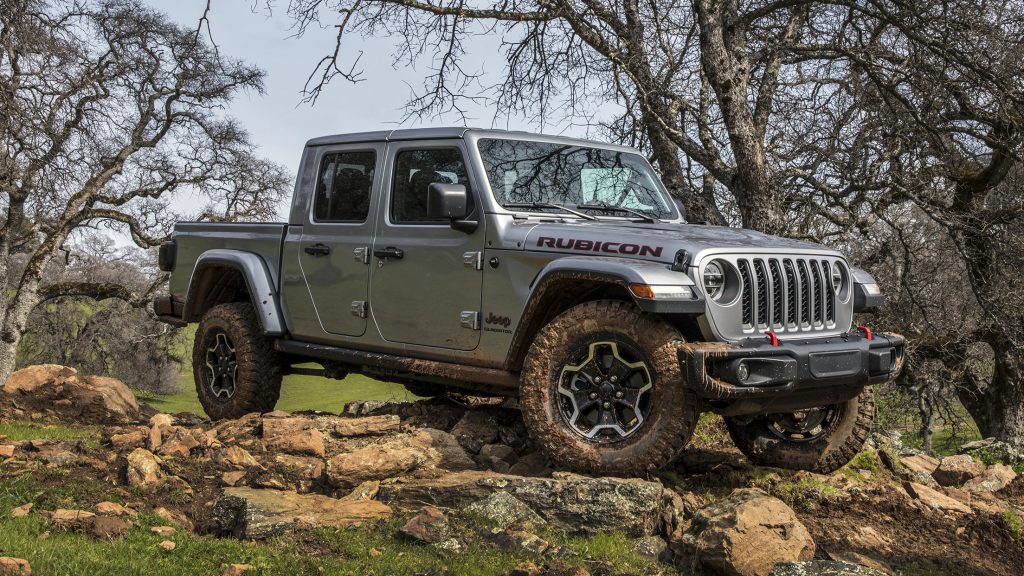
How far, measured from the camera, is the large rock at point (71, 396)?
945cm

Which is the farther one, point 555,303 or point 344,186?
point 344,186

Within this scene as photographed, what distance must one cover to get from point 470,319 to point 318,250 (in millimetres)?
1720

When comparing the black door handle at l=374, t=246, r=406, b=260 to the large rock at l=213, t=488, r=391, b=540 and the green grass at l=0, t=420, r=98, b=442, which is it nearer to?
the large rock at l=213, t=488, r=391, b=540

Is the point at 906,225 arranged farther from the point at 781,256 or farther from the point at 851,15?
the point at 781,256

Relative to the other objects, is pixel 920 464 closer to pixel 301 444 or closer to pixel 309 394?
pixel 301 444

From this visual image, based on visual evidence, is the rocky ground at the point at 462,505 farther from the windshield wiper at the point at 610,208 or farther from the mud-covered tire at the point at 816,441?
the windshield wiper at the point at 610,208

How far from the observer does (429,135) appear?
22.5ft

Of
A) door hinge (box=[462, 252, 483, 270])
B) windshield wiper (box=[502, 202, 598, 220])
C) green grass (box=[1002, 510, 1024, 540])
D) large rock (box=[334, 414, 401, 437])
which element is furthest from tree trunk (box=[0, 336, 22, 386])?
green grass (box=[1002, 510, 1024, 540])

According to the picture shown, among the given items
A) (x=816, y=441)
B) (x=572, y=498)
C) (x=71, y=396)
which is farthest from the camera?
(x=71, y=396)

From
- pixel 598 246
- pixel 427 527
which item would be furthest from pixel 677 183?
pixel 427 527

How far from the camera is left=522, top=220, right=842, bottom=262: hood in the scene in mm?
5516

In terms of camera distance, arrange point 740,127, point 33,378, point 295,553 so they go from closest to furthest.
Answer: point 295,553, point 740,127, point 33,378

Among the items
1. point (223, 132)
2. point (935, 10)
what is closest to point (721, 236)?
point (935, 10)

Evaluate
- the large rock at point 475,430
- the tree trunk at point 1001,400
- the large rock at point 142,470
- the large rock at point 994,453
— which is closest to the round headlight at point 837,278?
the large rock at point 475,430
